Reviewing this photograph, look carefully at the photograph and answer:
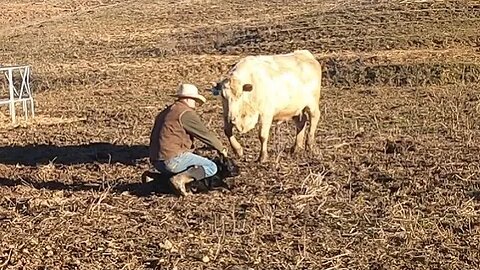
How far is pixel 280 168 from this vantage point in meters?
11.5

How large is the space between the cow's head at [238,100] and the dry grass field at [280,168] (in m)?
0.64

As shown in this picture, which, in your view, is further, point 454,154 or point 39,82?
point 39,82

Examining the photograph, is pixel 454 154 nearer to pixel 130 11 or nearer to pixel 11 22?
pixel 130 11

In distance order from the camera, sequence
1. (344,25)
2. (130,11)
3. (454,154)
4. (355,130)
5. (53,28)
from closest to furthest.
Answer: (454,154) < (355,130) < (344,25) < (53,28) < (130,11)

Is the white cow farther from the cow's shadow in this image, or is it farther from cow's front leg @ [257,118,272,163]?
the cow's shadow

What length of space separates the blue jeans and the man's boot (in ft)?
0.27

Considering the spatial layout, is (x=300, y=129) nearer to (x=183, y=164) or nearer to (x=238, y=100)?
(x=238, y=100)

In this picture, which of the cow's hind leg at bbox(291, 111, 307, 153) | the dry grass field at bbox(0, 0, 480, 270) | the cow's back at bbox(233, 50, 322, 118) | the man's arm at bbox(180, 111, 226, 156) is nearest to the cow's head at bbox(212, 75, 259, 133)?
the cow's back at bbox(233, 50, 322, 118)

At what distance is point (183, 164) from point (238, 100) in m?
2.14

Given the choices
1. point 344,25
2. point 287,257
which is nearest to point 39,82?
point 344,25

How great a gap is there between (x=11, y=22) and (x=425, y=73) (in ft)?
98.8

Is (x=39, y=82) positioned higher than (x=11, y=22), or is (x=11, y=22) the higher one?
(x=39, y=82)

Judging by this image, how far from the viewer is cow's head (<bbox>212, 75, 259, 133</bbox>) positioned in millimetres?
11992

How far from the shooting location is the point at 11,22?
46.6 m
